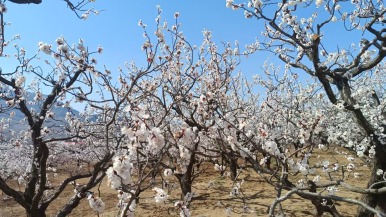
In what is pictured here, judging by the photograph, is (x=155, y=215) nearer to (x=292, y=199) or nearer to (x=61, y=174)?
(x=292, y=199)

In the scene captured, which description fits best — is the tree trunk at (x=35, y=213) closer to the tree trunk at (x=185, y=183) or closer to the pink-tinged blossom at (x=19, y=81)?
the pink-tinged blossom at (x=19, y=81)

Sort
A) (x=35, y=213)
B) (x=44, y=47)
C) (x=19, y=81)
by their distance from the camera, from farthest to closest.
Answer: (x=19, y=81) → (x=35, y=213) → (x=44, y=47)

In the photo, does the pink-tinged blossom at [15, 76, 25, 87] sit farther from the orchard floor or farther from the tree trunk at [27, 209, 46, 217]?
the orchard floor

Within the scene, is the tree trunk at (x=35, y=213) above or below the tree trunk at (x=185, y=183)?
below

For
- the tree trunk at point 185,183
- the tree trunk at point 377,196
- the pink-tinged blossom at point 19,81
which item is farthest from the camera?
the tree trunk at point 185,183

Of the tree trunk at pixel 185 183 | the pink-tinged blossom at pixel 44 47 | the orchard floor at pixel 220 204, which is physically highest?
the pink-tinged blossom at pixel 44 47

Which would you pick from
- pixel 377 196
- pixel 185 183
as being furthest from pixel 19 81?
pixel 377 196

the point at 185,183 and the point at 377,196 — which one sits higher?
the point at 185,183

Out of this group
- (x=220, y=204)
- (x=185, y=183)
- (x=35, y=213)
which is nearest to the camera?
(x=35, y=213)

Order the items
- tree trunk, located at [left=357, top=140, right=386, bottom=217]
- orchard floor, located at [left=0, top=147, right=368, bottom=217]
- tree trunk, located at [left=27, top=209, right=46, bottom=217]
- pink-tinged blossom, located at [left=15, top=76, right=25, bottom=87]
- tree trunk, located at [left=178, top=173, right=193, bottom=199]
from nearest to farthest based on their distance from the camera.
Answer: tree trunk, located at [left=27, top=209, right=46, bottom=217], tree trunk, located at [left=357, top=140, right=386, bottom=217], pink-tinged blossom, located at [left=15, top=76, right=25, bottom=87], orchard floor, located at [left=0, top=147, right=368, bottom=217], tree trunk, located at [left=178, top=173, right=193, bottom=199]

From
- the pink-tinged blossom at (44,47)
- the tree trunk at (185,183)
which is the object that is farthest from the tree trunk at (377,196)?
the pink-tinged blossom at (44,47)

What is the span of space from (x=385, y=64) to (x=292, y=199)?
1136 centimetres

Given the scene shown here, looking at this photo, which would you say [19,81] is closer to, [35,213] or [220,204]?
[35,213]

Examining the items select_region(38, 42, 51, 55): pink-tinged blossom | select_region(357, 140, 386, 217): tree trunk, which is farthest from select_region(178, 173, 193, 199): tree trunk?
select_region(38, 42, 51, 55): pink-tinged blossom
